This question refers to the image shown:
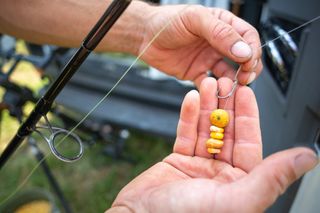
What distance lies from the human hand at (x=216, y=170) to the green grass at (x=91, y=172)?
1176mm

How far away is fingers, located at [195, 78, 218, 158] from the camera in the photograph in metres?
0.95

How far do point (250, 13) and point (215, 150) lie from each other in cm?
92

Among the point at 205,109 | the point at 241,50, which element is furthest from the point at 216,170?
the point at 241,50

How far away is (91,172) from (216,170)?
5.04 ft

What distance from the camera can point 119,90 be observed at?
264 cm

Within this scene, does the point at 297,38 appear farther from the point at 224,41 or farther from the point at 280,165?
the point at 280,165

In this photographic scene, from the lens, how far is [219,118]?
90cm

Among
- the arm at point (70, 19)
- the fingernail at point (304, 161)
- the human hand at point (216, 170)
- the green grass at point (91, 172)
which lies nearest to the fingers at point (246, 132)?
the human hand at point (216, 170)

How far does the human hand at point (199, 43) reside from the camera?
95 cm

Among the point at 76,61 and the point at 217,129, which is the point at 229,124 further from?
the point at 76,61

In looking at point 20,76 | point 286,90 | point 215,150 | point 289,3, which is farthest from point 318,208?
point 20,76

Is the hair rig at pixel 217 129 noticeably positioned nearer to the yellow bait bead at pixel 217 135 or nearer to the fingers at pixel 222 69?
the yellow bait bead at pixel 217 135

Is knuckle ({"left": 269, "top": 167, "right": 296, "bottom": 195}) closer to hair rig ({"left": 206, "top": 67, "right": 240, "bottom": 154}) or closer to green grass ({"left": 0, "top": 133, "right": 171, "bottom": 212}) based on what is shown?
hair rig ({"left": 206, "top": 67, "right": 240, "bottom": 154})

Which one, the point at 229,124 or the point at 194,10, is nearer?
the point at 229,124
